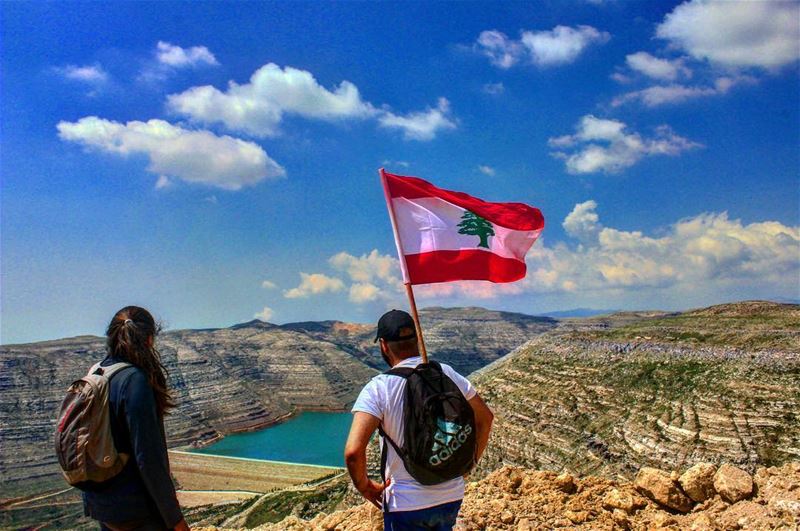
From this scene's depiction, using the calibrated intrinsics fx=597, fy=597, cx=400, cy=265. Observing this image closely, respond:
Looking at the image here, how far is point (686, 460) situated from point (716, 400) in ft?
24.4

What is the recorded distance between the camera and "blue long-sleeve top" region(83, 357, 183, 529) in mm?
4215

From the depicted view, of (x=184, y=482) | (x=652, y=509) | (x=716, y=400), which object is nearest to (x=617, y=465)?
(x=716, y=400)

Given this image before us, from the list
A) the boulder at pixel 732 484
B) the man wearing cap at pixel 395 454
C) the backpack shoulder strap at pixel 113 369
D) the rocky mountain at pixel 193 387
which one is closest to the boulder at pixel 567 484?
the boulder at pixel 732 484

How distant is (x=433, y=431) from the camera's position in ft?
13.8

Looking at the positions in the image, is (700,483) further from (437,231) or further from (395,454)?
(395,454)

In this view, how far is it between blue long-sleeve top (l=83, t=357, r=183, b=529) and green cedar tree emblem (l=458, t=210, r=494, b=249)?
3.99m

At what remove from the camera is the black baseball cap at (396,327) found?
4539 millimetres

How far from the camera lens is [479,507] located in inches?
340

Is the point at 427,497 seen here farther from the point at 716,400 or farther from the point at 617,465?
the point at 716,400

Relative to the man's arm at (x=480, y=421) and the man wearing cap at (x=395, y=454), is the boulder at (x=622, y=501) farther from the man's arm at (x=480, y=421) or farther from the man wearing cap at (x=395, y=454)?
the man wearing cap at (x=395, y=454)

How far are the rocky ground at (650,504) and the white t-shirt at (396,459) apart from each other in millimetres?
3730

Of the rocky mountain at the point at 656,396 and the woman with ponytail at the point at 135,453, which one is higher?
the woman with ponytail at the point at 135,453

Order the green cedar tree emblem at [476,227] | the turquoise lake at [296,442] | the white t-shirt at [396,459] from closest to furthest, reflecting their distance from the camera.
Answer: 1. the white t-shirt at [396,459]
2. the green cedar tree emblem at [476,227]
3. the turquoise lake at [296,442]

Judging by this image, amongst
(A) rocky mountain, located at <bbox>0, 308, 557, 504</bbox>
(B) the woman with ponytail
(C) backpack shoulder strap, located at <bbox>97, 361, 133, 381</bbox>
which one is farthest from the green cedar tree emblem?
(A) rocky mountain, located at <bbox>0, 308, 557, 504</bbox>
